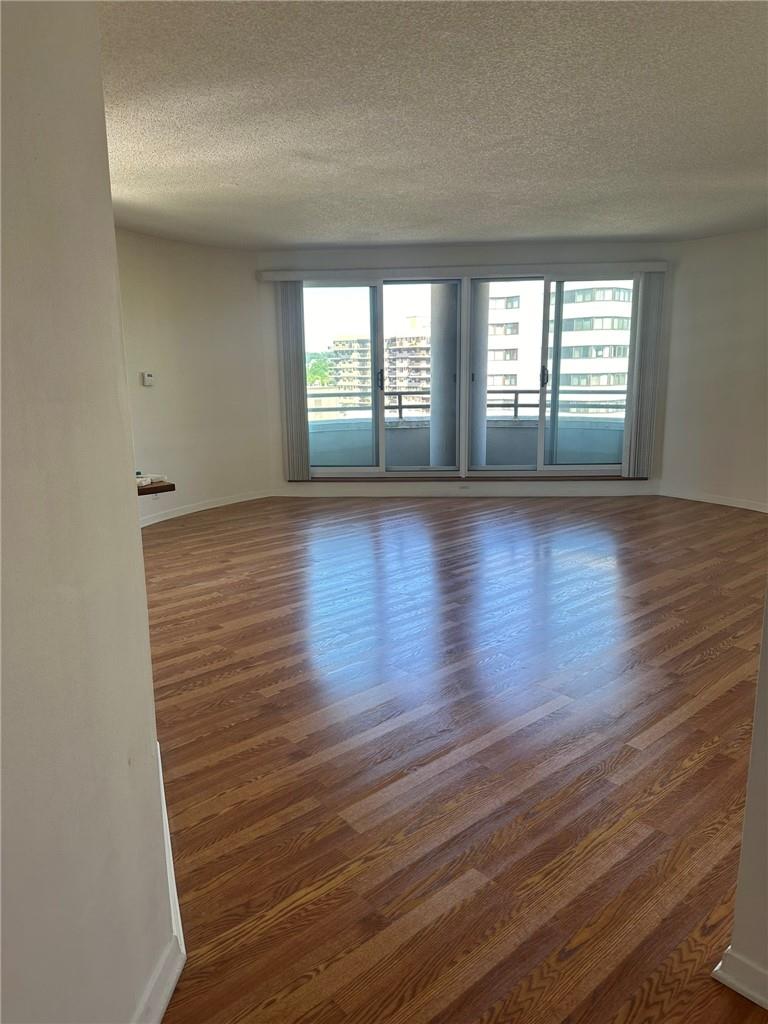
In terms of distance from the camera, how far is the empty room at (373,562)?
3.65 ft

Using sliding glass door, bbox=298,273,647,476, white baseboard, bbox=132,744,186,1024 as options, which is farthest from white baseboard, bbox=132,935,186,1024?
sliding glass door, bbox=298,273,647,476

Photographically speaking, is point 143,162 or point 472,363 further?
point 472,363

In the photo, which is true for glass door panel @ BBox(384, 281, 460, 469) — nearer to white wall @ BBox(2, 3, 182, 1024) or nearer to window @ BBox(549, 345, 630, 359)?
window @ BBox(549, 345, 630, 359)

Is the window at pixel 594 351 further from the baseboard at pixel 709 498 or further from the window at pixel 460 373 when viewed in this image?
the baseboard at pixel 709 498

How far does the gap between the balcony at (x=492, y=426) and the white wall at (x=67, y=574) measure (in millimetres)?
6317

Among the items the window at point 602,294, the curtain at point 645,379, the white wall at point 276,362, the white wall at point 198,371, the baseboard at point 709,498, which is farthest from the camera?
the window at point 602,294

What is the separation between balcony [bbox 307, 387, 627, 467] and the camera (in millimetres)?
7461

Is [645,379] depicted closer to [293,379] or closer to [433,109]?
[293,379]

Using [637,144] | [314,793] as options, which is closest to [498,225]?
[637,144]

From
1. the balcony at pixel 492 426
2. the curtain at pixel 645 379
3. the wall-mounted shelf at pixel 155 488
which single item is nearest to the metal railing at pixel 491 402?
the balcony at pixel 492 426

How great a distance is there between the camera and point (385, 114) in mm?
3242

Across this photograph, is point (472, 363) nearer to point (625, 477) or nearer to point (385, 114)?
point (625, 477)

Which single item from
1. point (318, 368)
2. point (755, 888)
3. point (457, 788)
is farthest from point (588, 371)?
point (755, 888)

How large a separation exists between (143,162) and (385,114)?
1.62m
